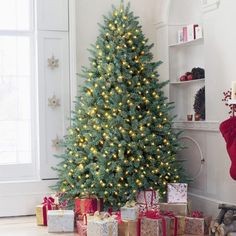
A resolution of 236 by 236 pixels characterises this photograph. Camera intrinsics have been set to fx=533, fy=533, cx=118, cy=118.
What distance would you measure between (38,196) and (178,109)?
186 cm

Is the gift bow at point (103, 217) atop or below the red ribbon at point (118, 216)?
atop

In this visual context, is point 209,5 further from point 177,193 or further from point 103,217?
point 103,217

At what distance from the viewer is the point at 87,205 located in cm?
522

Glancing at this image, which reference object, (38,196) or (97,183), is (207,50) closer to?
(97,183)

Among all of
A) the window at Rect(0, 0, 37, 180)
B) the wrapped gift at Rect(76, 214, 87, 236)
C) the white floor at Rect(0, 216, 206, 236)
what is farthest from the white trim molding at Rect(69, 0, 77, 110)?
the wrapped gift at Rect(76, 214, 87, 236)

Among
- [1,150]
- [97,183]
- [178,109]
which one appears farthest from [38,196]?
[178,109]

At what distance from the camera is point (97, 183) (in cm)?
518

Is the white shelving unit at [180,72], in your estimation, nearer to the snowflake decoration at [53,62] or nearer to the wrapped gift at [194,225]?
the snowflake decoration at [53,62]

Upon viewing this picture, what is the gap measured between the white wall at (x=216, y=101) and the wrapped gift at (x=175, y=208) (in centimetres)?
42

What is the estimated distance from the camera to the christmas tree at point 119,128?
17.0ft

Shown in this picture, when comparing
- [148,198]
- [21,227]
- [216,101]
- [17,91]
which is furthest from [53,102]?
[216,101]

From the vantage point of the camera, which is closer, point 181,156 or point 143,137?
point 143,137

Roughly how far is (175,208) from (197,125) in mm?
998

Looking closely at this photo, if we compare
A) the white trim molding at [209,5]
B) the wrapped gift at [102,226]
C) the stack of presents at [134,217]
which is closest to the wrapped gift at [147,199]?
the stack of presents at [134,217]
